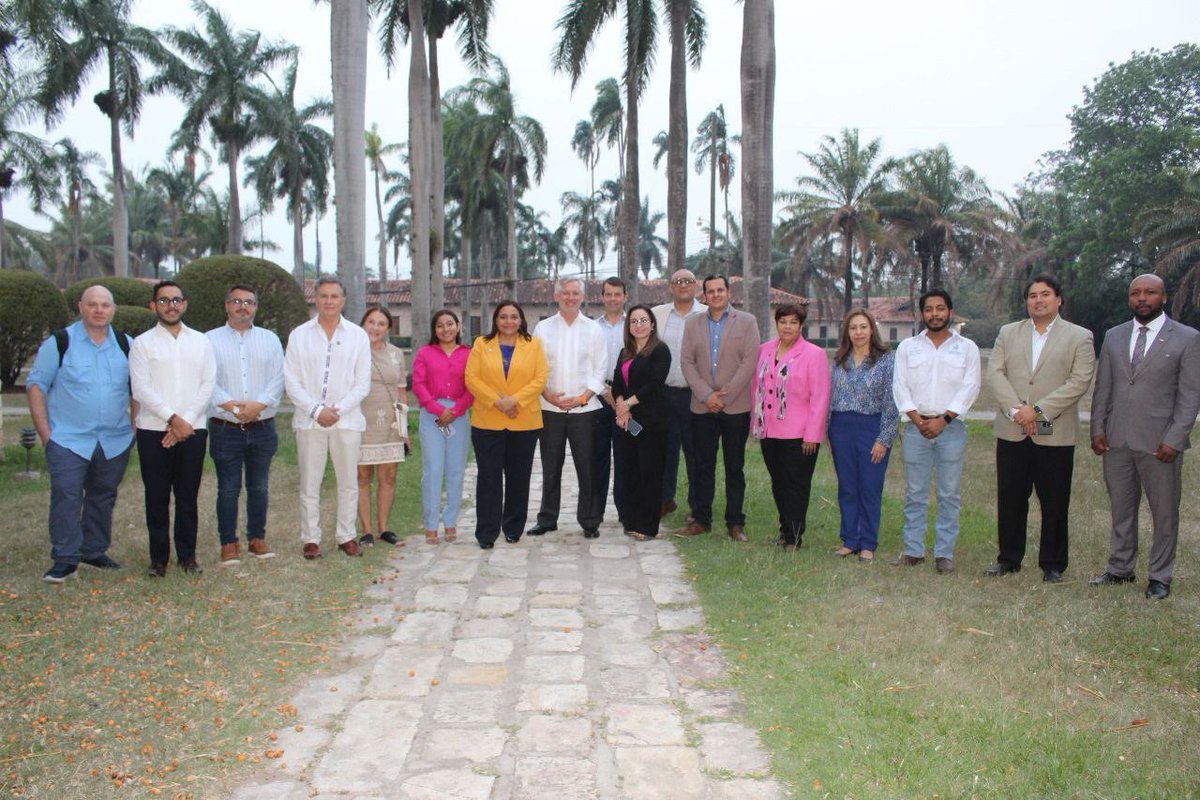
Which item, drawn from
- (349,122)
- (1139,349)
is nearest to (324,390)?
(1139,349)

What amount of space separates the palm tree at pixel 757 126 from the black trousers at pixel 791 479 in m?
6.07

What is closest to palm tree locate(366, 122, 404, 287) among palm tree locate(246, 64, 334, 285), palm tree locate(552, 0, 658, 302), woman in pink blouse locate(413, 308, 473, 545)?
palm tree locate(246, 64, 334, 285)

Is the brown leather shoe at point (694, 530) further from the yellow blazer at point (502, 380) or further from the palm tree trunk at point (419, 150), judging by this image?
the palm tree trunk at point (419, 150)

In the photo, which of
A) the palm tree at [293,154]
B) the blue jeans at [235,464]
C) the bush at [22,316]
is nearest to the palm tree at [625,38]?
the bush at [22,316]

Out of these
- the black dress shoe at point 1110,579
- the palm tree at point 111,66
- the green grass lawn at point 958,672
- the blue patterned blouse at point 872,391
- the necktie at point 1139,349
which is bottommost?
the green grass lawn at point 958,672

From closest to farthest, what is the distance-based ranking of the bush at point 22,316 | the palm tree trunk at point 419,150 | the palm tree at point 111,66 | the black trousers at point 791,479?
the black trousers at point 791,479
the bush at point 22,316
the palm tree trunk at point 419,150
the palm tree at point 111,66

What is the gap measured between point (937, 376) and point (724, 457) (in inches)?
68.6

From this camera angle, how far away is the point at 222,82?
34.4 metres

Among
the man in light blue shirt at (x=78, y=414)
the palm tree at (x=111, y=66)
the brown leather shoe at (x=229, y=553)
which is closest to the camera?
the man in light blue shirt at (x=78, y=414)

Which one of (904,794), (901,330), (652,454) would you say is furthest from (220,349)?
(901,330)

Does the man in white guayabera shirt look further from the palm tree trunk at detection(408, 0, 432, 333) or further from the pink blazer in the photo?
the palm tree trunk at detection(408, 0, 432, 333)

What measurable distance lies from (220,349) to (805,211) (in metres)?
32.7

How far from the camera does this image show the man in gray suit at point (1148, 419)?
572 cm

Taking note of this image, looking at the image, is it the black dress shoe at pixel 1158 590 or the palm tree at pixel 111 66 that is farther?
the palm tree at pixel 111 66
